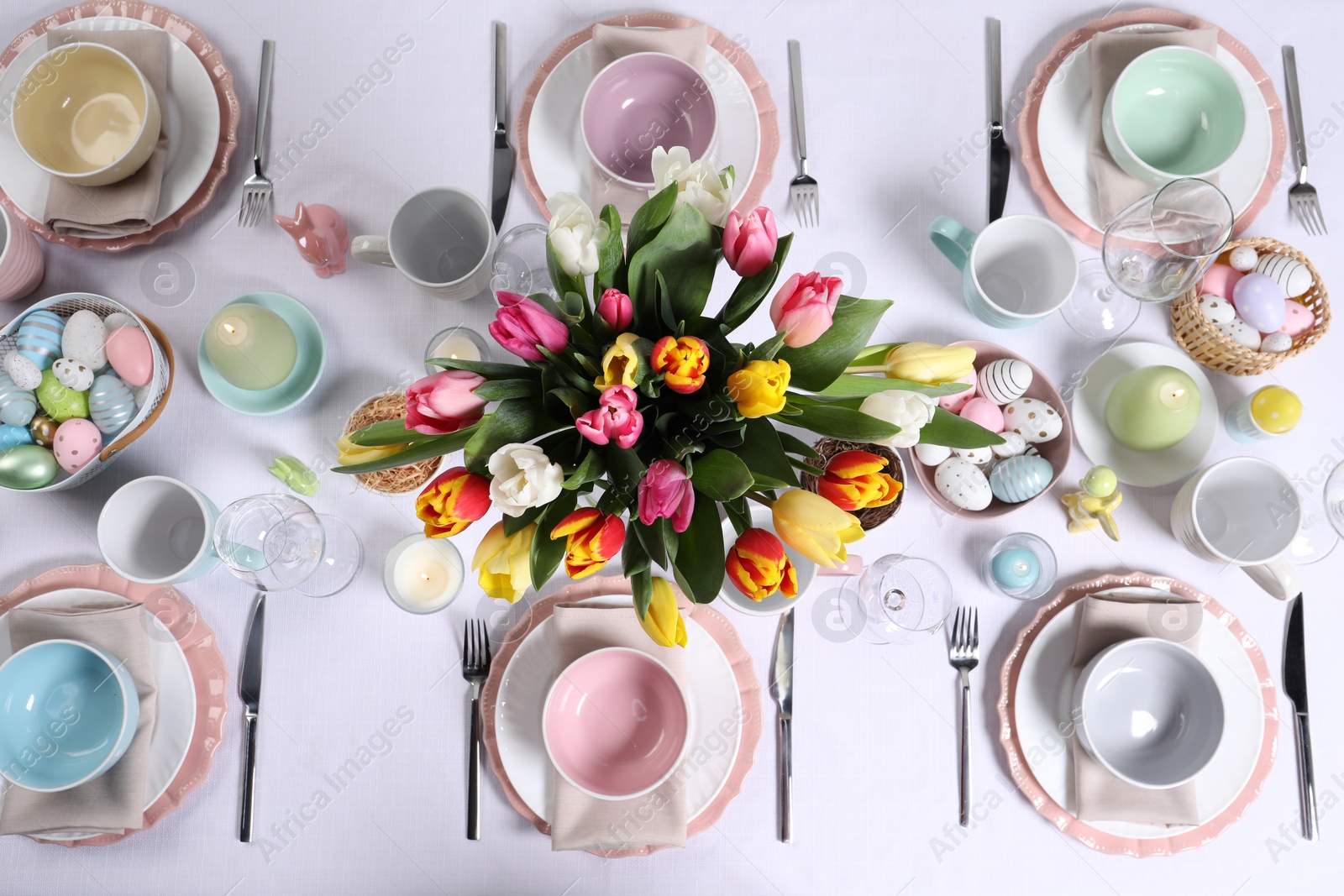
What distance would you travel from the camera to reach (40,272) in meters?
0.86

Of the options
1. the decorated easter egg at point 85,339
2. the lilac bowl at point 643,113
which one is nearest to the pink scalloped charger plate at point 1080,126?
the lilac bowl at point 643,113

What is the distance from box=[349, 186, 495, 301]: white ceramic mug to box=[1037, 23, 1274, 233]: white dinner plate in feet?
2.02

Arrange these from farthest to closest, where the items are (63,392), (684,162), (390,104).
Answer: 1. (390,104)
2. (63,392)
3. (684,162)

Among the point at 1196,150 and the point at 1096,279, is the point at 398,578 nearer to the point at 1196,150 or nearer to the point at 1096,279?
the point at 1096,279

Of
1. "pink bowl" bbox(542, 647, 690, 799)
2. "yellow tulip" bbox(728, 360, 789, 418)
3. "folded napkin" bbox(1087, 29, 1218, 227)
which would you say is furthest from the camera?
"folded napkin" bbox(1087, 29, 1218, 227)

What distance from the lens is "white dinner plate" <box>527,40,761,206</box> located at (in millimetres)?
851

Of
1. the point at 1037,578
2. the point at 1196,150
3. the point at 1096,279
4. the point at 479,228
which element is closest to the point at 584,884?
the point at 1037,578

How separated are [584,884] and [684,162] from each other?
2.36 ft

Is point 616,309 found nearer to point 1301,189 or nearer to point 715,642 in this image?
point 715,642

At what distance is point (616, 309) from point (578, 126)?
1.54 ft

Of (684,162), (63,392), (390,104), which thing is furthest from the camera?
(390,104)

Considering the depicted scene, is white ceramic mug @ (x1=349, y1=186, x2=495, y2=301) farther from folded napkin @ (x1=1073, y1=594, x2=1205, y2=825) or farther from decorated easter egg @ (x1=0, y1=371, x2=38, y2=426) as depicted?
folded napkin @ (x1=1073, y1=594, x2=1205, y2=825)

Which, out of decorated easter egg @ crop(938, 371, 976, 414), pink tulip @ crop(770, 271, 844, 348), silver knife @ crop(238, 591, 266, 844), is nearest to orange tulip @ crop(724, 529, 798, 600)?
pink tulip @ crop(770, 271, 844, 348)

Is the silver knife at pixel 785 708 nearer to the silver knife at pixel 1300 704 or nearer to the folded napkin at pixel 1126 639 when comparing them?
the folded napkin at pixel 1126 639
